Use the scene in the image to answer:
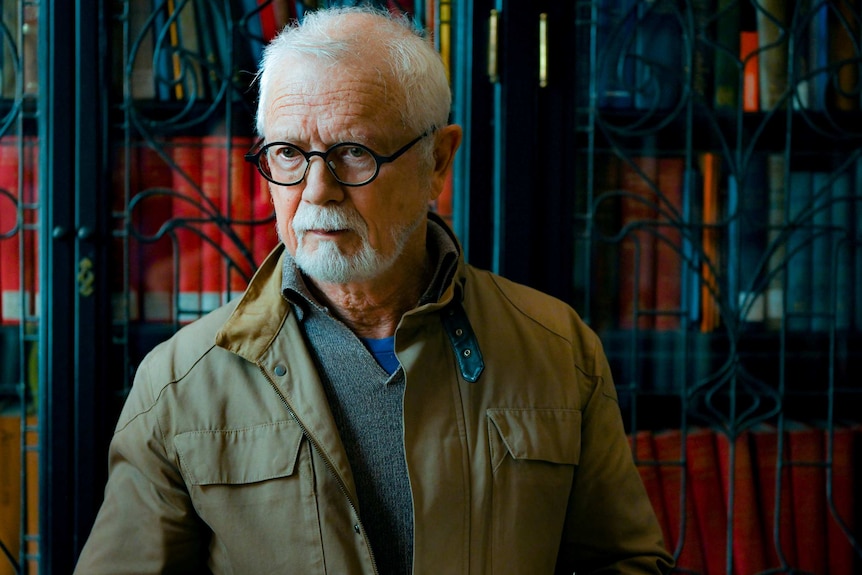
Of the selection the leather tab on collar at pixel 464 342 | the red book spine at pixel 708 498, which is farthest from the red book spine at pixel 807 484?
the leather tab on collar at pixel 464 342

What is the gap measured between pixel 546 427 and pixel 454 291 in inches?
9.7

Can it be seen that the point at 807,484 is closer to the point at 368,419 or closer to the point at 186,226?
the point at 368,419

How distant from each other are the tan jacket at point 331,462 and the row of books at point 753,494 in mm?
464

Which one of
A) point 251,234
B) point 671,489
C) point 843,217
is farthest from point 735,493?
point 251,234

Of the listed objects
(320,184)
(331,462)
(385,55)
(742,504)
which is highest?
(385,55)

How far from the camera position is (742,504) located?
176 cm

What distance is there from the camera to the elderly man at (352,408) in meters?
1.18

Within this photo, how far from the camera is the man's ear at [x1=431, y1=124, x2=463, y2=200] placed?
1354 mm

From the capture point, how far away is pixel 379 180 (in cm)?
124

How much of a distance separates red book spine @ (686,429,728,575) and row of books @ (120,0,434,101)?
1.08 metres

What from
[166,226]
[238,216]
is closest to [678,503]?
[238,216]

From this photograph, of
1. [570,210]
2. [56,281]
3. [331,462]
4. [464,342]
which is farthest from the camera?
[570,210]

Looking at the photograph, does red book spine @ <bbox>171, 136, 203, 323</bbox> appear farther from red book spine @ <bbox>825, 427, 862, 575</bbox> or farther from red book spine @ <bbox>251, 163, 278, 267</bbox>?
red book spine @ <bbox>825, 427, 862, 575</bbox>

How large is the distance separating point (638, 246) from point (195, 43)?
974 mm
